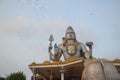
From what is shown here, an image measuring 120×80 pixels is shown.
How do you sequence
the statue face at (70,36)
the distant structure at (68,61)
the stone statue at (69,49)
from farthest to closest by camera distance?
the statue face at (70,36) < the stone statue at (69,49) < the distant structure at (68,61)

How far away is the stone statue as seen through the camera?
91.1ft

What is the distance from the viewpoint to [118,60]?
79.8 feet

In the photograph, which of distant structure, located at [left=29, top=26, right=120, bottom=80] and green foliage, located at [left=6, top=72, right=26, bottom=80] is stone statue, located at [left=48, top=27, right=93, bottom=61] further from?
green foliage, located at [left=6, top=72, right=26, bottom=80]

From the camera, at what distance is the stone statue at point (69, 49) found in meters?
27.8

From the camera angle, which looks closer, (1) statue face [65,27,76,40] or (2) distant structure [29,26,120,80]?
(2) distant structure [29,26,120,80]

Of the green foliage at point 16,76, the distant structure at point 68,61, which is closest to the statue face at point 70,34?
the distant structure at point 68,61

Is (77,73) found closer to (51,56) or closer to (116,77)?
(51,56)

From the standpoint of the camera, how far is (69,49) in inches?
1105

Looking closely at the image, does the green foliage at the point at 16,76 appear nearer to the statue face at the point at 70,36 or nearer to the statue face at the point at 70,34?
the statue face at the point at 70,34

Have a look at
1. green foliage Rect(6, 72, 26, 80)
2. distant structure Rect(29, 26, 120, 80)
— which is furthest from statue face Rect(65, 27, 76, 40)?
green foliage Rect(6, 72, 26, 80)

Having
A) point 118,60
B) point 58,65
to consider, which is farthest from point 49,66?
point 118,60

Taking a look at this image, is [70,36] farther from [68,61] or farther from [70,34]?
[68,61]

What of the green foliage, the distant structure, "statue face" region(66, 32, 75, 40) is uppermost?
"statue face" region(66, 32, 75, 40)

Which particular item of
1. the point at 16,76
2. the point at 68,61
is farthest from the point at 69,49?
the point at 16,76
